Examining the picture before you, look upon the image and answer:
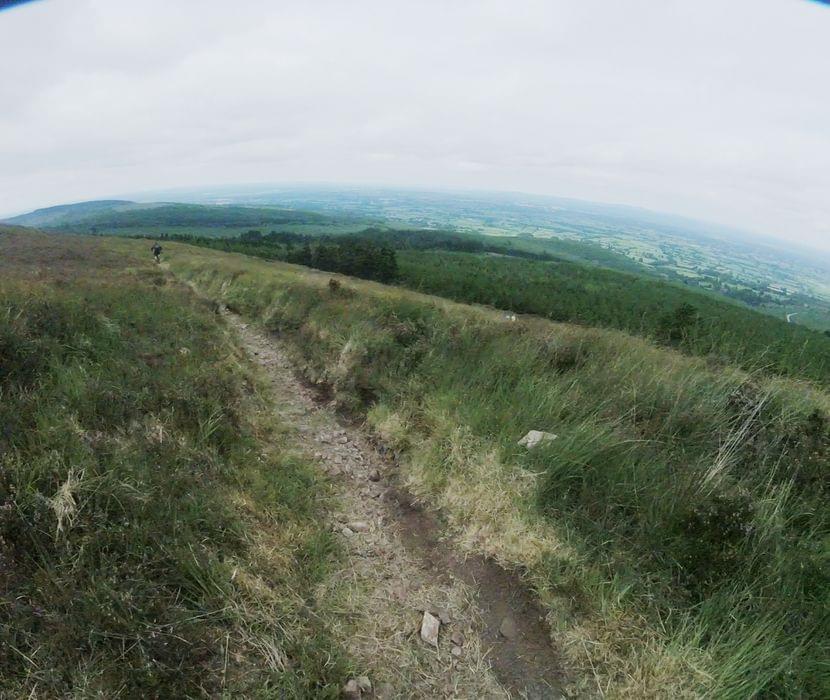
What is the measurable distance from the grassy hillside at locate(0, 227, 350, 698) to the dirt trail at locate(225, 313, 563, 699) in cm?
32

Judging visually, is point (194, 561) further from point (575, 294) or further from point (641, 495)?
point (575, 294)

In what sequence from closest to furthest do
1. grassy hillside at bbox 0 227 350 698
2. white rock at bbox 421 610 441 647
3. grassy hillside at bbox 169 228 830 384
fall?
grassy hillside at bbox 0 227 350 698 < white rock at bbox 421 610 441 647 < grassy hillside at bbox 169 228 830 384

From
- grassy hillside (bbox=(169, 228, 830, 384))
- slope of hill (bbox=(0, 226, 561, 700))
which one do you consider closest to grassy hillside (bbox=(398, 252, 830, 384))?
grassy hillside (bbox=(169, 228, 830, 384))

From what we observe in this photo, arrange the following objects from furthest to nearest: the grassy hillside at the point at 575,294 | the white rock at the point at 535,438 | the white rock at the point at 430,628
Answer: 1. the grassy hillside at the point at 575,294
2. the white rock at the point at 535,438
3. the white rock at the point at 430,628

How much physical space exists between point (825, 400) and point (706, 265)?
174 metres

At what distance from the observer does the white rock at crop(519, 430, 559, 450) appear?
482cm

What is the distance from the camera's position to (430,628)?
348 cm

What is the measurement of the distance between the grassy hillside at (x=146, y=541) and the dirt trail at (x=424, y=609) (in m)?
0.32

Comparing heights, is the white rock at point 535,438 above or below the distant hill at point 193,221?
below

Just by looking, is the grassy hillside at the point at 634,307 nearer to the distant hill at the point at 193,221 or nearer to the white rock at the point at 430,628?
the white rock at the point at 430,628

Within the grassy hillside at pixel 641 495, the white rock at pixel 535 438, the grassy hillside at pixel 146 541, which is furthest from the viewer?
the white rock at pixel 535 438

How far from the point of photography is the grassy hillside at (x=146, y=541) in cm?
254

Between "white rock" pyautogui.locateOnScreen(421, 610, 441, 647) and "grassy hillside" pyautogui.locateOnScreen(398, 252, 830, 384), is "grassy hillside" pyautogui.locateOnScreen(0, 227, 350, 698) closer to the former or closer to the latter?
"white rock" pyautogui.locateOnScreen(421, 610, 441, 647)

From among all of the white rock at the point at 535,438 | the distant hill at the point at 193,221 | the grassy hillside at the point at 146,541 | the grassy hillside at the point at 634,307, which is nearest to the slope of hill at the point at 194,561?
the grassy hillside at the point at 146,541
